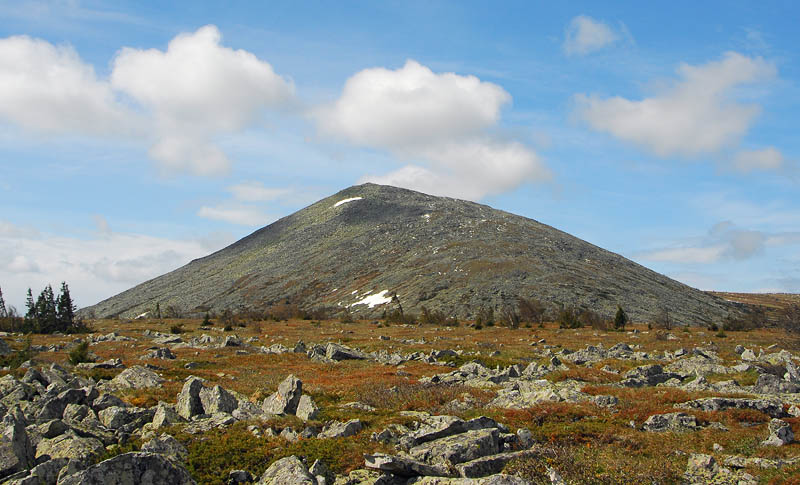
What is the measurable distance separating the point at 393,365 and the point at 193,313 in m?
101

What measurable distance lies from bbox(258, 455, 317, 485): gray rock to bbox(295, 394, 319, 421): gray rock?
4246 millimetres

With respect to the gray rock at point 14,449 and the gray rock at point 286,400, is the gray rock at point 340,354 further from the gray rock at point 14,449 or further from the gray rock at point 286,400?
the gray rock at point 14,449

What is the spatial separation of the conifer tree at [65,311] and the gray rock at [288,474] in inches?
2690

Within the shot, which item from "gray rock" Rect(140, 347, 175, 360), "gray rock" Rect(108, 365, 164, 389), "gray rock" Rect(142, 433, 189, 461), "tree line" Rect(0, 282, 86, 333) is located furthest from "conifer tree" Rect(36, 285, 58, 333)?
"gray rock" Rect(142, 433, 189, 461)

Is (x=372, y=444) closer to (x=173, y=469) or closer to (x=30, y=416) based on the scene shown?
(x=173, y=469)

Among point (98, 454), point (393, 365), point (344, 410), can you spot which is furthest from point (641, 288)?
point (98, 454)

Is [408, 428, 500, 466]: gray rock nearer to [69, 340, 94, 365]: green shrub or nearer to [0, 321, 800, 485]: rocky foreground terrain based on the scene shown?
[0, 321, 800, 485]: rocky foreground terrain

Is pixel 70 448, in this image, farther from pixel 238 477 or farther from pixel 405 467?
pixel 405 467

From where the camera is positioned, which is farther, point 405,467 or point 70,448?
point 70,448

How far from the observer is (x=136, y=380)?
78.3ft

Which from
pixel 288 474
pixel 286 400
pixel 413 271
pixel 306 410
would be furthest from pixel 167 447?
pixel 413 271

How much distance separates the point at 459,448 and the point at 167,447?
280 inches

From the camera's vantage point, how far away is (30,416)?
53.4 ft

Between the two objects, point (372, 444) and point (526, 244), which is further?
point (526, 244)
